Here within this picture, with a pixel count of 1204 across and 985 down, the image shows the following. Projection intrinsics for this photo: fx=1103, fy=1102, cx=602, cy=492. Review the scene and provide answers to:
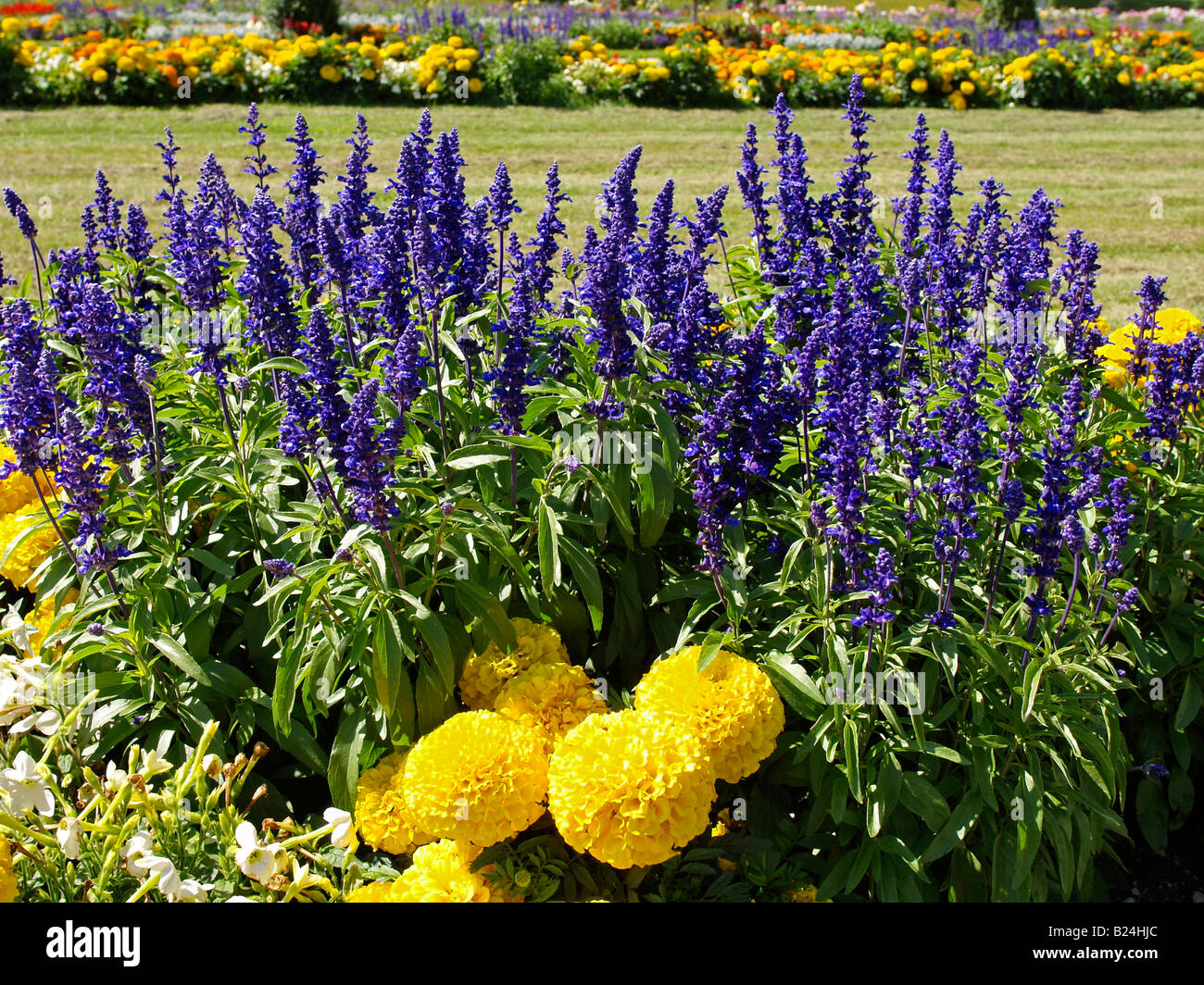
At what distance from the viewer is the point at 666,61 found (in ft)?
56.7

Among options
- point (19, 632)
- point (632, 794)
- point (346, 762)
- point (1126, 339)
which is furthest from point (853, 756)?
point (1126, 339)

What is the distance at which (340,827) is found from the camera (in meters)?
2.62

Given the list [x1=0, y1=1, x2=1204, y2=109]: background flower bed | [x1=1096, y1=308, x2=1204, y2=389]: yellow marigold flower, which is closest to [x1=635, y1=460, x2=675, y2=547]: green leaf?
[x1=1096, y1=308, x2=1204, y2=389]: yellow marigold flower

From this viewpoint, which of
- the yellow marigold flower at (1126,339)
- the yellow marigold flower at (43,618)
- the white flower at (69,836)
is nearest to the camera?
the white flower at (69,836)

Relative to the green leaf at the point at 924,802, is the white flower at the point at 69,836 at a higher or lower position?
higher

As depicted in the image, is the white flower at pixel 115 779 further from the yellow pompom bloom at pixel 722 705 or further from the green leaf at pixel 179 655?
the yellow pompom bloom at pixel 722 705

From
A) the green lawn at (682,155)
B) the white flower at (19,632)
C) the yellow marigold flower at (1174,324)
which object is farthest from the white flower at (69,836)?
the green lawn at (682,155)

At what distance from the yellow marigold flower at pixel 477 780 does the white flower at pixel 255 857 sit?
345mm

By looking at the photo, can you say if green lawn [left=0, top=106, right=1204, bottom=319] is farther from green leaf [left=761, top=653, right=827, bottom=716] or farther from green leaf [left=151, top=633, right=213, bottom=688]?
green leaf [left=151, top=633, right=213, bottom=688]

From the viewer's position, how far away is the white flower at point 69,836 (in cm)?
250

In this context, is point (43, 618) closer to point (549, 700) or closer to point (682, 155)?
point (549, 700)

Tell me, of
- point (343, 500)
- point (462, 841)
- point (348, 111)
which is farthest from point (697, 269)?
point (348, 111)

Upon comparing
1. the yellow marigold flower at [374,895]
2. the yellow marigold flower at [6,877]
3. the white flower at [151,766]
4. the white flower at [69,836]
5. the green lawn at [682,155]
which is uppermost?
the green lawn at [682,155]

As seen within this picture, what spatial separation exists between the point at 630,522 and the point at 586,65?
52.5 ft
